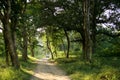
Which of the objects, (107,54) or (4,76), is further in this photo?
(107,54)

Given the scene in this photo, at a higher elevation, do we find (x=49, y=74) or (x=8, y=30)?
(x=8, y=30)

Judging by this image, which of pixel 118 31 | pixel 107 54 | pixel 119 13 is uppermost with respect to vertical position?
pixel 119 13

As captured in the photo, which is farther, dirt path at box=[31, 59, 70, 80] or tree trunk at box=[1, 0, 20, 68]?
tree trunk at box=[1, 0, 20, 68]

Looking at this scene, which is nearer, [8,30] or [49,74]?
[8,30]

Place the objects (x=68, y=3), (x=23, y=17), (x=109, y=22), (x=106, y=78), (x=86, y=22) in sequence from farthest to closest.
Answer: (x=109, y=22) < (x=68, y=3) < (x=86, y=22) < (x=23, y=17) < (x=106, y=78)

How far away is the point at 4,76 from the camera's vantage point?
1410cm

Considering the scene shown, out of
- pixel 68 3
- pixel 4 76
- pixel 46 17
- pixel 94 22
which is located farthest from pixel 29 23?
pixel 4 76

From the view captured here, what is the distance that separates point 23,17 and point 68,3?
40.0ft

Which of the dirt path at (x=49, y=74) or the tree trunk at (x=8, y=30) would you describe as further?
the tree trunk at (x=8, y=30)

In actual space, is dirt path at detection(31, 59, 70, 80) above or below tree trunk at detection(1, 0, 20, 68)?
below

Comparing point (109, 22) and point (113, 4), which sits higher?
point (113, 4)

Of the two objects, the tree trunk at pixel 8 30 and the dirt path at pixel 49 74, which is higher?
the tree trunk at pixel 8 30

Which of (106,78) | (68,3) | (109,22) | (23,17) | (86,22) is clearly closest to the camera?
(106,78)

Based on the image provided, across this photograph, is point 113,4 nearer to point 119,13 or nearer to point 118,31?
point 119,13
